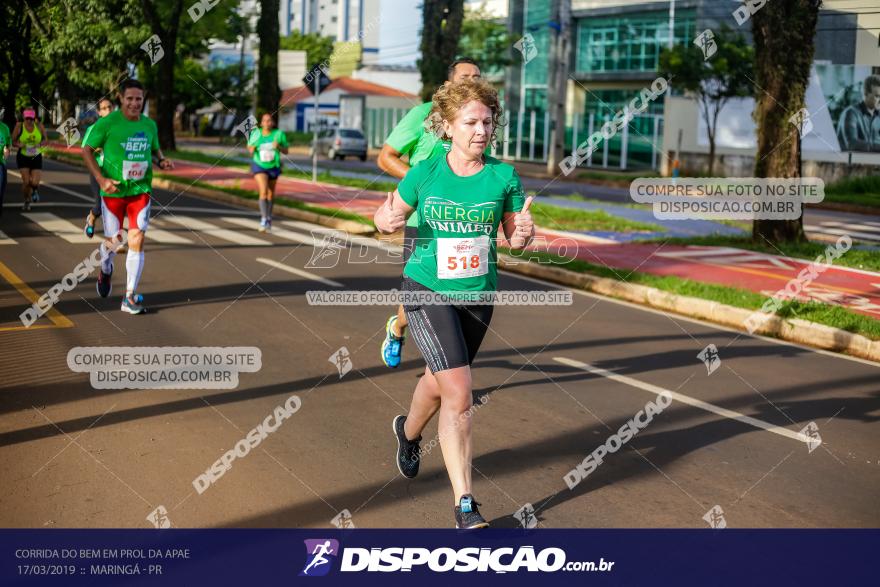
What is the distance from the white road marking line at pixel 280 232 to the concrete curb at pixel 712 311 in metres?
3.51

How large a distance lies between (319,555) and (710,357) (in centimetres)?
546

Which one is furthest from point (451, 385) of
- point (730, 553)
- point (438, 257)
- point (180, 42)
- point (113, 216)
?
point (180, 42)

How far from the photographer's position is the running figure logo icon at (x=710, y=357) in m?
8.66

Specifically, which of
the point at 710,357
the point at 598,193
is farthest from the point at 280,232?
the point at 598,193

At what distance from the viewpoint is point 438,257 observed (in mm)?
4914

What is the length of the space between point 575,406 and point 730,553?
2613 millimetres

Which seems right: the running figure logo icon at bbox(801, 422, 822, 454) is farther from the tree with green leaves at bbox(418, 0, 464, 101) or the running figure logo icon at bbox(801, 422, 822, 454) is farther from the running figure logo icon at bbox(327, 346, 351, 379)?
the tree with green leaves at bbox(418, 0, 464, 101)

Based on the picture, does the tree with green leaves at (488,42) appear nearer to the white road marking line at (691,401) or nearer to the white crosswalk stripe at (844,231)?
the white crosswalk stripe at (844,231)

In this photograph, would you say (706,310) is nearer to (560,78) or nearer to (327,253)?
(327,253)

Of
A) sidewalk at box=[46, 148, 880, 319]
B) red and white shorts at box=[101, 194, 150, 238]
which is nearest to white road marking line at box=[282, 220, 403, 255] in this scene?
sidewalk at box=[46, 148, 880, 319]

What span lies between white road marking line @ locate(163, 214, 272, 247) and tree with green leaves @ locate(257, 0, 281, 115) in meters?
16.3

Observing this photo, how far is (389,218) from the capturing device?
479 centimetres

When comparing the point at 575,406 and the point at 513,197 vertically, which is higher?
the point at 513,197

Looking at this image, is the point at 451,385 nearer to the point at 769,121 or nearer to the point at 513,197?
the point at 513,197
